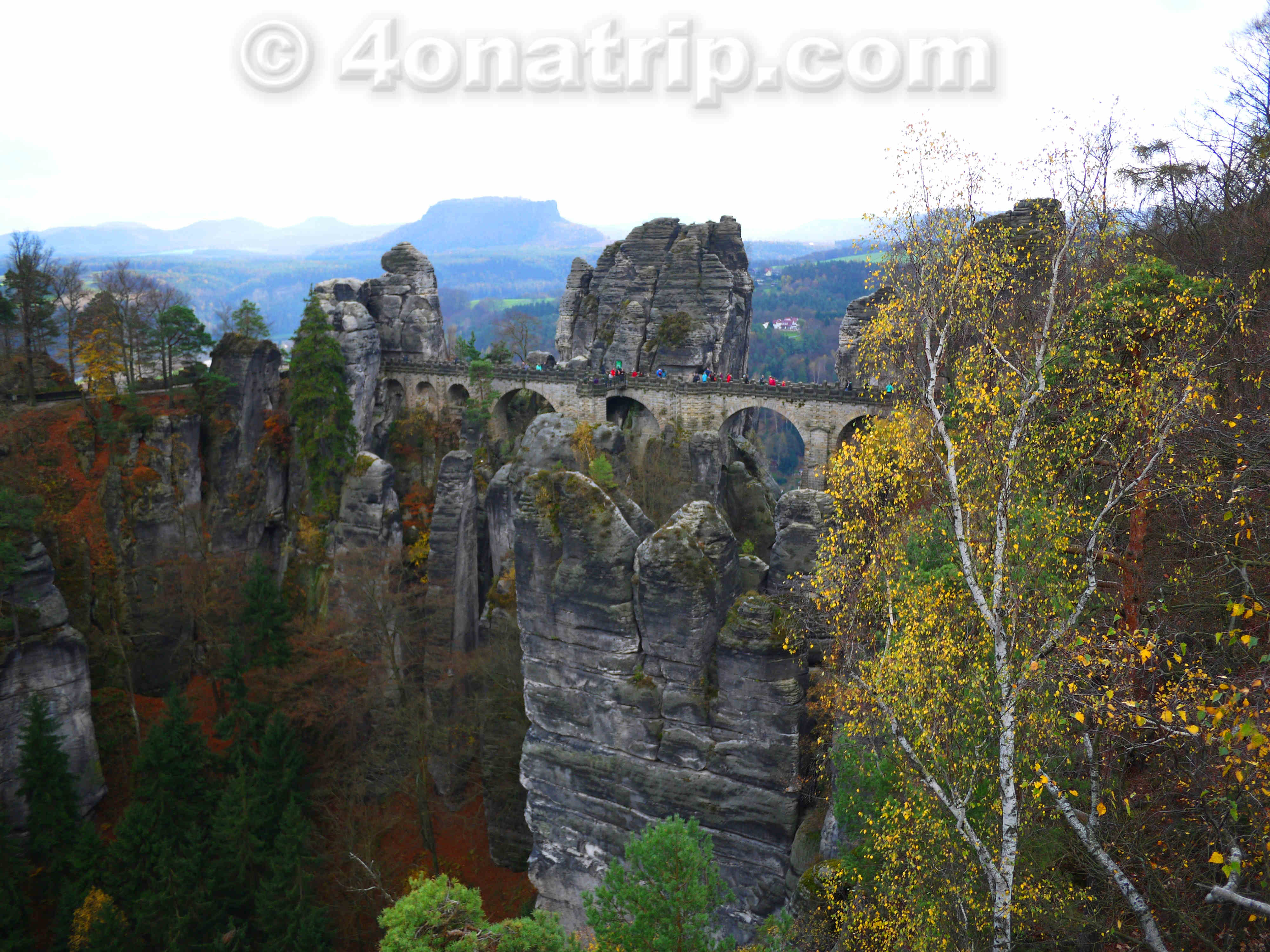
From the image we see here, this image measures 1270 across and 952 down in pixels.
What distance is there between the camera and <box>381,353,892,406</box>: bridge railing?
40844 mm

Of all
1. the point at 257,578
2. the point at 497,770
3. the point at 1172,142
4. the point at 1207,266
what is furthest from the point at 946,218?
the point at 257,578

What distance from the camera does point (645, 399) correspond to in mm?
45938

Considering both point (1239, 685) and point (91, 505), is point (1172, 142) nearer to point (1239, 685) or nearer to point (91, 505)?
point (1239, 685)

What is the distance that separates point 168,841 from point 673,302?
36.1m

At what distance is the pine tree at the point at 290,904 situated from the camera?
23.0m

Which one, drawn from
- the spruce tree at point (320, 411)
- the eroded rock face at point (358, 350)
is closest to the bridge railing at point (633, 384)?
the eroded rock face at point (358, 350)

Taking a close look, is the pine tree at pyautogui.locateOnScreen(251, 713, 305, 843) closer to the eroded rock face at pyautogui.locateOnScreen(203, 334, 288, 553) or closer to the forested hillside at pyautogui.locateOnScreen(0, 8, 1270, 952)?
the forested hillside at pyautogui.locateOnScreen(0, 8, 1270, 952)

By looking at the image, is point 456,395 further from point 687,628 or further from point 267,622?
point 687,628

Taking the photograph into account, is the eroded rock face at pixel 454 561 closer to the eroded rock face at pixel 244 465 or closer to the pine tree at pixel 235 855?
the pine tree at pixel 235 855

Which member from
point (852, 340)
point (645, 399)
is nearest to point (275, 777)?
point (645, 399)

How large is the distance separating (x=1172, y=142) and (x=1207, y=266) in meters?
5.80

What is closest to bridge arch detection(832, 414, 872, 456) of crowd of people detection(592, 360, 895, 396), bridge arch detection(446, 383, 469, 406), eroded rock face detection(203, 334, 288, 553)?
crowd of people detection(592, 360, 895, 396)

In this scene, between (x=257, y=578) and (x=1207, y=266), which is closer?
(x=1207, y=266)

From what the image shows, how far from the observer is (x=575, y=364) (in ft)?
165
